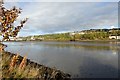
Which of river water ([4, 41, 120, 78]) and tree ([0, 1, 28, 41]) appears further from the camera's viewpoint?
river water ([4, 41, 120, 78])

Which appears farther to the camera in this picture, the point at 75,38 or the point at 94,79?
the point at 75,38

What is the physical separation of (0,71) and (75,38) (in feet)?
564

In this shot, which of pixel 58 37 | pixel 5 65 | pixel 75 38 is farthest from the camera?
pixel 58 37

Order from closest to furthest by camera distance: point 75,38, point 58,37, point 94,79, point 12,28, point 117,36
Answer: point 12,28 < point 94,79 < point 117,36 < point 75,38 < point 58,37

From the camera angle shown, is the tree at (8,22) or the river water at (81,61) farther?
the river water at (81,61)

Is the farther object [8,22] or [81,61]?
[81,61]

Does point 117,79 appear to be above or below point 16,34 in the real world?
below

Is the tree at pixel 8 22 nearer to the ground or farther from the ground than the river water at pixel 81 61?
farther from the ground

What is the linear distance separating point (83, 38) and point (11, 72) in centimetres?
15909

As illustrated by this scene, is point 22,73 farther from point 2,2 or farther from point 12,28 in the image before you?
point 2,2

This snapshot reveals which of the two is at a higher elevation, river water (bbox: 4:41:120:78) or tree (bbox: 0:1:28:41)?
tree (bbox: 0:1:28:41)

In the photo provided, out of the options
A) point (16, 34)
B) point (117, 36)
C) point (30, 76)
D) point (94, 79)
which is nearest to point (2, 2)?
point (16, 34)

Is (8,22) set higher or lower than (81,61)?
higher

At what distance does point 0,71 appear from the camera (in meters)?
6.63
